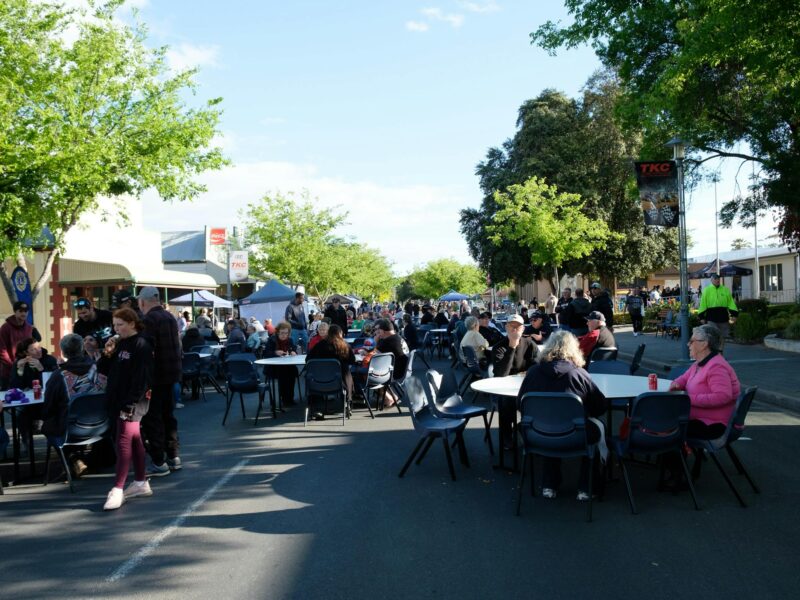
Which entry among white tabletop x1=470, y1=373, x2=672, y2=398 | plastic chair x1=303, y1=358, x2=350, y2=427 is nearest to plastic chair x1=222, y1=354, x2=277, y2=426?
plastic chair x1=303, y1=358, x2=350, y2=427

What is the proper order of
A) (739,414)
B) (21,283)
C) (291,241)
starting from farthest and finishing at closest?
(291,241), (21,283), (739,414)

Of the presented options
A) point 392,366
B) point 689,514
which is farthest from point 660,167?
point 689,514

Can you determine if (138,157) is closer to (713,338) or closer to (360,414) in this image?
(360,414)

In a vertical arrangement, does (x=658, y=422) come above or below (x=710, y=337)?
below

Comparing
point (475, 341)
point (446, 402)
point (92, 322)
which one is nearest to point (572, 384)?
point (446, 402)

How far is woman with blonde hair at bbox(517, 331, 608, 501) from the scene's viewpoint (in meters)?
5.73

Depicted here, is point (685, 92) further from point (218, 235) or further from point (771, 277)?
point (218, 235)

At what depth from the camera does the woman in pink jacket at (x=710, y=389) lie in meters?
5.96

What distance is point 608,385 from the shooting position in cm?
697

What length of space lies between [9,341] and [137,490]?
14.7ft

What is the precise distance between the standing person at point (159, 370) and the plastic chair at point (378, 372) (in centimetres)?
383

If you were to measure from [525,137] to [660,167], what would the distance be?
2886 centimetres

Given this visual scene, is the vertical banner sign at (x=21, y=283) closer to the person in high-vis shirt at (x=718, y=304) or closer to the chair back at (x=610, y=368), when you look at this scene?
the chair back at (x=610, y=368)

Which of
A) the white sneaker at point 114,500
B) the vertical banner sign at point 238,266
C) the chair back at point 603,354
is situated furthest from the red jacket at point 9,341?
the vertical banner sign at point 238,266
